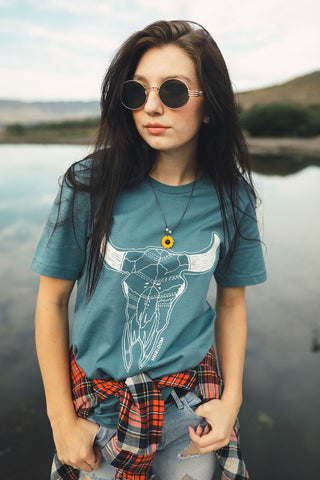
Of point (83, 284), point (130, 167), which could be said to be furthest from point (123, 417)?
point (130, 167)

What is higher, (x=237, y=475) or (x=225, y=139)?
(x=225, y=139)

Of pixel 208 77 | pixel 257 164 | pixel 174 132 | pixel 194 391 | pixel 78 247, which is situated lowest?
pixel 257 164

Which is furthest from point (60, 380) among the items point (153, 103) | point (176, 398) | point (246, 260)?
point (153, 103)

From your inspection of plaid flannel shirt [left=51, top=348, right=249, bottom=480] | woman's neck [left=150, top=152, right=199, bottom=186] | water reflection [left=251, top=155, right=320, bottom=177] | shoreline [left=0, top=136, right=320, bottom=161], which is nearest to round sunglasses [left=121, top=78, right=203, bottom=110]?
woman's neck [left=150, top=152, right=199, bottom=186]

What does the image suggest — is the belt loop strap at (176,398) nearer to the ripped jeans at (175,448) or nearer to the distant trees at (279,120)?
the ripped jeans at (175,448)

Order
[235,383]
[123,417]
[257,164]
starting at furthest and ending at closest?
1. [257,164]
2. [235,383]
3. [123,417]

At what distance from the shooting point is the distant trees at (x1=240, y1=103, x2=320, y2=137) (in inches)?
588

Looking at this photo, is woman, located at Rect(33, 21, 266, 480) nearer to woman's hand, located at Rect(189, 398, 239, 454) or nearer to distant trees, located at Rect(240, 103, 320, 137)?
woman's hand, located at Rect(189, 398, 239, 454)

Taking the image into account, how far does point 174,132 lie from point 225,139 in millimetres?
218

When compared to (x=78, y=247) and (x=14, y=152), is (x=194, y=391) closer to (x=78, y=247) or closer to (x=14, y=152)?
(x=78, y=247)

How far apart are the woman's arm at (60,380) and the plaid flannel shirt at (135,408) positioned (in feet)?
0.12

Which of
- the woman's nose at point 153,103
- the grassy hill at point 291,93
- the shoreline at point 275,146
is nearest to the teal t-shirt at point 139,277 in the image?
the woman's nose at point 153,103

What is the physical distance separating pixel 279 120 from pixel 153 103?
52.8ft

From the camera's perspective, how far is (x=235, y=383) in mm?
1163
